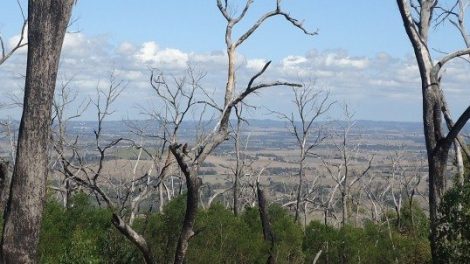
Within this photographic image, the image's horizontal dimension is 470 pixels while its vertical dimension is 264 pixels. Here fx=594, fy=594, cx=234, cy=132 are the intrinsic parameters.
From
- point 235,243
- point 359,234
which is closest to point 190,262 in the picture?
point 235,243

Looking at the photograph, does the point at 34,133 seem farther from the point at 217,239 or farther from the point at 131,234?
the point at 217,239

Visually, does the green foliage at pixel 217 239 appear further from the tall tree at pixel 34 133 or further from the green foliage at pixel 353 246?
the tall tree at pixel 34 133

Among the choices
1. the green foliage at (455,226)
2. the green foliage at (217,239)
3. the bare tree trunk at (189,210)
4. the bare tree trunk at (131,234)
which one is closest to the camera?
the bare tree trunk at (131,234)

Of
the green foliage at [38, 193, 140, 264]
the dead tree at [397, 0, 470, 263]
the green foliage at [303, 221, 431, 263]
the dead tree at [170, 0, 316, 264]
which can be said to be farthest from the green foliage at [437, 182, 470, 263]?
the green foliage at [303, 221, 431, 263]

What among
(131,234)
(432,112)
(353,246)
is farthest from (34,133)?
(353,246)

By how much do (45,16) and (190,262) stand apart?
960 centimetres

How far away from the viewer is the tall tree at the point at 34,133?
17.5ft

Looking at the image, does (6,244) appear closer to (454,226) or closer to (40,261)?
(454,226)

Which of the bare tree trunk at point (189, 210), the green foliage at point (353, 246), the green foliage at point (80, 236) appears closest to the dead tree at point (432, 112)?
the bare tree trunk at point (189, 210)

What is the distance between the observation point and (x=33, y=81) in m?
5.45

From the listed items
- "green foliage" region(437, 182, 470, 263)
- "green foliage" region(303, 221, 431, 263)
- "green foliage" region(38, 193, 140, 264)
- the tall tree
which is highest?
the tall tree

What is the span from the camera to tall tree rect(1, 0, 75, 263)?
532 centimetres

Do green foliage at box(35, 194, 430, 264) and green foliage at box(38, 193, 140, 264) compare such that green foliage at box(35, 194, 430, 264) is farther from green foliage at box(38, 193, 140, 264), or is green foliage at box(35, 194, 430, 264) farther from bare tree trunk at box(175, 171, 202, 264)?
bare tree trunk at box(175, 171, 202, 264)

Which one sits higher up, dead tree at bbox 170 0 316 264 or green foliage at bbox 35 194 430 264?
dead tree at bbox 170 0 316 264
